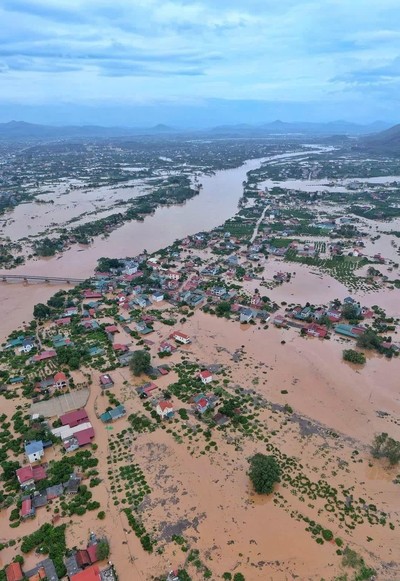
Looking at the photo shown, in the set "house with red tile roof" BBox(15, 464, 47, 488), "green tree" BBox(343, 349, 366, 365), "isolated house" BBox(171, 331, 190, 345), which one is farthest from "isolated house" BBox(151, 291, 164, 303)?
"house with red tile roof" BBox(15, 464, 47, 488)

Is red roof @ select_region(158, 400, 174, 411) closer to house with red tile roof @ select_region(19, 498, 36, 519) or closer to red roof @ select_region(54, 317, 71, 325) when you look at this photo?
house with red tile roof @ select_region(19, 498, 36, 519)

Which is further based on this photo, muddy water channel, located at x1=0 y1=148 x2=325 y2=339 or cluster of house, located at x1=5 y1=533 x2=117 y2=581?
muddy water channel, located at x1=0 y1=148 x2=325 y2=339

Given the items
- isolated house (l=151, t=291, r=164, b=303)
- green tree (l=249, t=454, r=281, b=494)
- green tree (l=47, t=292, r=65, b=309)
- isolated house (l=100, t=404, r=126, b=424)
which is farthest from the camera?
isolated house (l=151, t=291, r=164, b=303)

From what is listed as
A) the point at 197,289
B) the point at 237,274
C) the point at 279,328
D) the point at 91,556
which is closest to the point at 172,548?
the point at 91,556

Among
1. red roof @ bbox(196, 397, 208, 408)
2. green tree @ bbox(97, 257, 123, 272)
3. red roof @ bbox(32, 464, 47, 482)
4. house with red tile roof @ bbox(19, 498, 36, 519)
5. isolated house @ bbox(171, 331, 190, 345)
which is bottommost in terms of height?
house with red tile roof @ bbox(19, 498, 36, 519)

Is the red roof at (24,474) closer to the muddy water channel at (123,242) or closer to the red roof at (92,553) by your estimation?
the red roof at (92,553)

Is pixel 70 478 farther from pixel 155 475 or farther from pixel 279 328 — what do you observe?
pixel 279 328
